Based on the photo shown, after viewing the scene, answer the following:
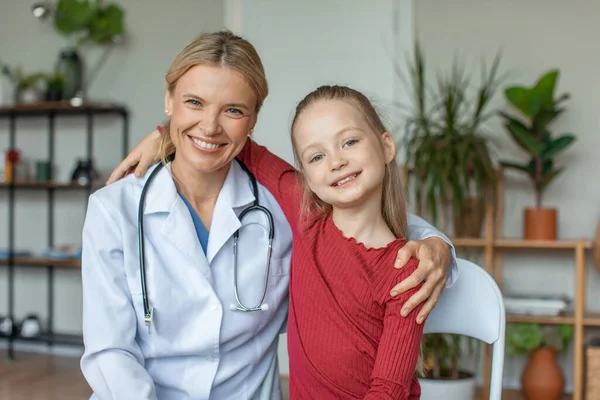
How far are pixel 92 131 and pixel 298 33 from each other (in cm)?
170

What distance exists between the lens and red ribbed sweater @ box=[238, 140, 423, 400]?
48.8 inches

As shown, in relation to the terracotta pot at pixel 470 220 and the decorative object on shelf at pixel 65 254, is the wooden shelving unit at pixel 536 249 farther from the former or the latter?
the decorative object on shelf at pixel 65 254

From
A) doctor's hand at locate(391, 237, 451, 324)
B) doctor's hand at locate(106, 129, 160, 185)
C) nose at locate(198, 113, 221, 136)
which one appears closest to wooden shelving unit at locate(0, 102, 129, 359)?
doctor's hand at locate(106, 129, 160, 185)

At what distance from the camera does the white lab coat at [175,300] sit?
1.31 m

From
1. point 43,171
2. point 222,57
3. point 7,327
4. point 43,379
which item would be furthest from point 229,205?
point 7,327

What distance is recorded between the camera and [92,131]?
493 cm

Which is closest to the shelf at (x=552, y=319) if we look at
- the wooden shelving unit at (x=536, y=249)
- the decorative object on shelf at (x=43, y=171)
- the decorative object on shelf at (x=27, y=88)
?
the wooden shelving unit at (x=536, y=249)

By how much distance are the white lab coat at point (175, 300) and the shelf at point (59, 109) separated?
3.28 m

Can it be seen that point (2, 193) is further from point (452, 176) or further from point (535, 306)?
point (535, 306)

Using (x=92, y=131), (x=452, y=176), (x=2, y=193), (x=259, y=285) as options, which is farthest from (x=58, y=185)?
(x=259, y=285)

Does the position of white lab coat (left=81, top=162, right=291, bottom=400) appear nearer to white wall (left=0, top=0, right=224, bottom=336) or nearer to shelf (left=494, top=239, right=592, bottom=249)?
shelf (left=494, top=239, right=592, bottom=249)

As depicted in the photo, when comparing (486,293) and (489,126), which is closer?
(486,293)

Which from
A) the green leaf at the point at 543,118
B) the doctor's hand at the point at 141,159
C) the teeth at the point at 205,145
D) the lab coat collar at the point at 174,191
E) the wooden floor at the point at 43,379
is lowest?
the wooden floor at the point at 43,379

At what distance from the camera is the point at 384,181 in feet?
4.84
